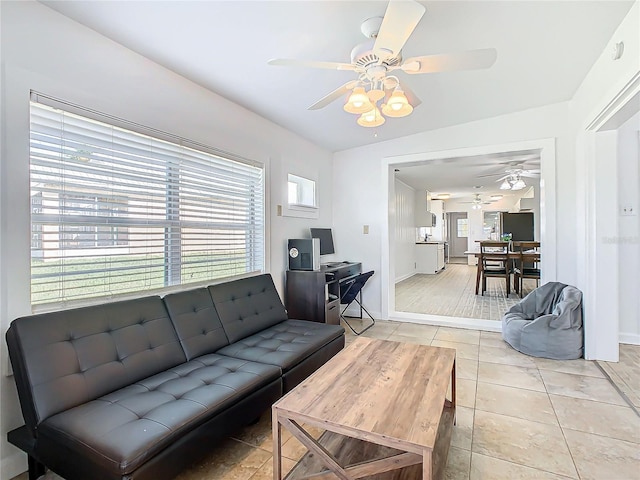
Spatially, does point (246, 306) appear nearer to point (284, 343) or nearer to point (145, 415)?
point (284, 343)

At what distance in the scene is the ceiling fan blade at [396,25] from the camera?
134 centimetres

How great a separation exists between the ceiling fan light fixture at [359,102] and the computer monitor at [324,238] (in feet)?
7.70

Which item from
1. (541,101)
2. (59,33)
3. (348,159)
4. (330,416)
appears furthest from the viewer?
(348,159)

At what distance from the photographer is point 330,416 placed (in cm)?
133

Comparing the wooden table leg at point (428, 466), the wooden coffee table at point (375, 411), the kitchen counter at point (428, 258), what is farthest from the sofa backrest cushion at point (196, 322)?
the kitchen counter at point (428, 258)

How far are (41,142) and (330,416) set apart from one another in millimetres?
1996

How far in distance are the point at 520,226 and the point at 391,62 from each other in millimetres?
7769

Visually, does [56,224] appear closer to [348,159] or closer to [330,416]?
→ [330,416]

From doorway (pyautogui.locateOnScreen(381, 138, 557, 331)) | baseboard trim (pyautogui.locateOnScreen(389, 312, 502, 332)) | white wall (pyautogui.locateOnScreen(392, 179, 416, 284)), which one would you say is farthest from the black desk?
white wall (pyautogui.locateOnScreen(392, 179, 416, 284))

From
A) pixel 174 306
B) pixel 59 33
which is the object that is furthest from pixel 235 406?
pixel 59 33

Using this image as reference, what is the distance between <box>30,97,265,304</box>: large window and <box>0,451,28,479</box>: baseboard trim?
756 millimetres

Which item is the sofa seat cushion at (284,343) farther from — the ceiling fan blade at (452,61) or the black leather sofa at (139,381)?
the ceiling fan blade at (452,61)

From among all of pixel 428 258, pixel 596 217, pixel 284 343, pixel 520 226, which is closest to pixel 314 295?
pixel 284 343

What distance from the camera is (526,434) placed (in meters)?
1.95
